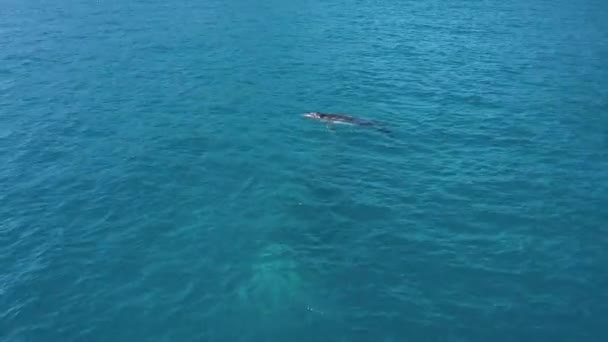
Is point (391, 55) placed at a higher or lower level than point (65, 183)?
higher

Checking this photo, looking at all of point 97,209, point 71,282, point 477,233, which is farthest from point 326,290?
point 97,209

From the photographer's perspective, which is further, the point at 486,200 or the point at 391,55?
the point at 391,55

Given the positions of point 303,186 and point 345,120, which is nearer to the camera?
point 303,186

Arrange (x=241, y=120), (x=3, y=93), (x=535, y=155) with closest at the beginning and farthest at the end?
(x=535, y=155), (x=241, y=120), (x=3, y=93)

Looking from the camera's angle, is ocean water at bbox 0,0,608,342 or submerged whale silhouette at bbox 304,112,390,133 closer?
ocean water at bbox 0,0,608,342

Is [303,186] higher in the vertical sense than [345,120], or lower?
lower

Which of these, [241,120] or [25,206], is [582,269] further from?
[25,206]

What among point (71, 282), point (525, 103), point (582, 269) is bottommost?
point (71, 282)

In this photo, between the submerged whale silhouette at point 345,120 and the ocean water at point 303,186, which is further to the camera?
the submerged whale silhouette at point 345,120
